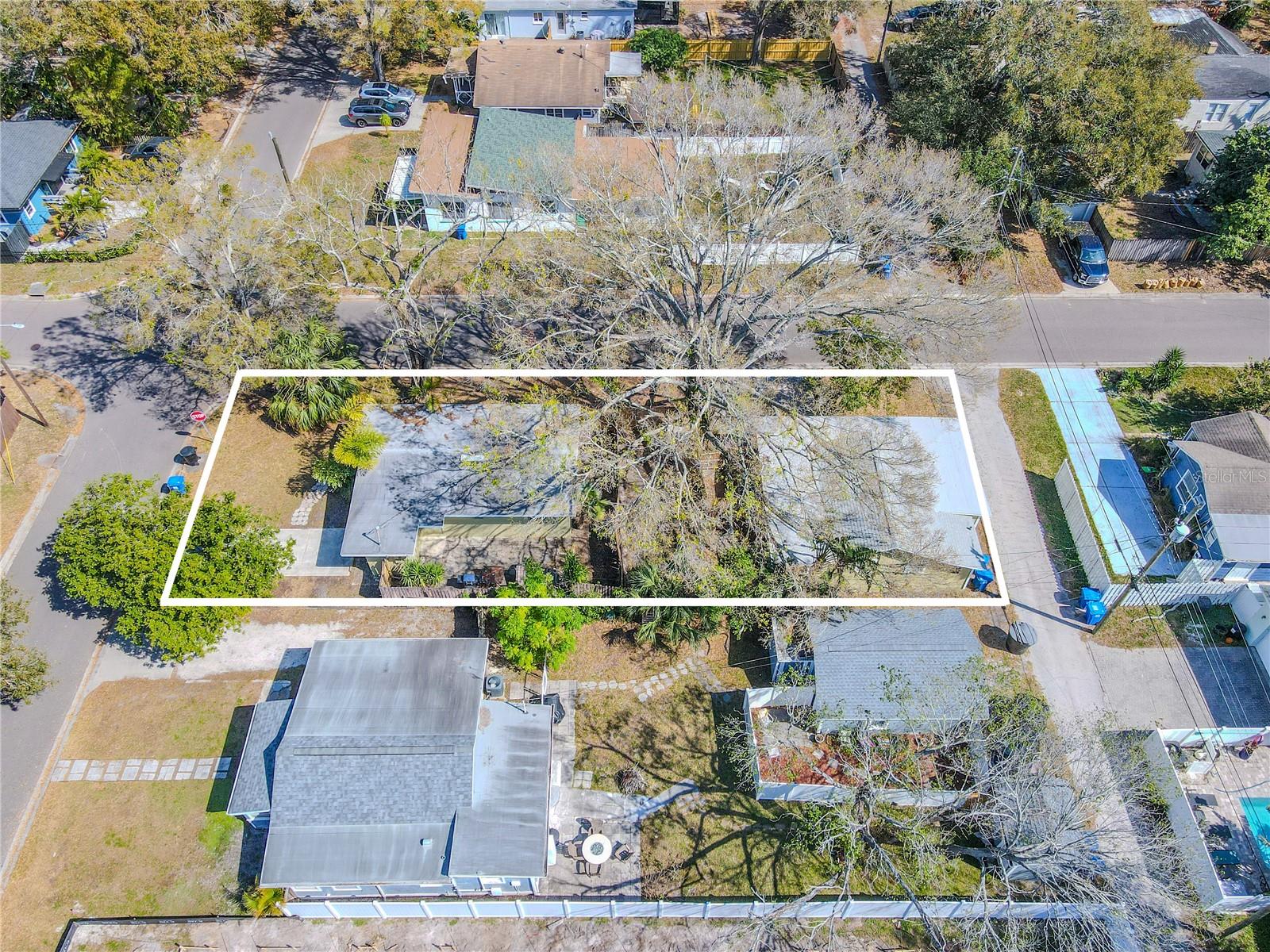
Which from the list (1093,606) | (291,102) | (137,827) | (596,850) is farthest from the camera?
(291,102)

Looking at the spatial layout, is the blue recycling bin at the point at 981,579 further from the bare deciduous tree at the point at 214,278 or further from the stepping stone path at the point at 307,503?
the bare deciduous tree at the point at 214,278

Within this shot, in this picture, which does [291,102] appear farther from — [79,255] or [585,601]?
[585,601]

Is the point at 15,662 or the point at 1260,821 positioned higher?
the point at 15,662

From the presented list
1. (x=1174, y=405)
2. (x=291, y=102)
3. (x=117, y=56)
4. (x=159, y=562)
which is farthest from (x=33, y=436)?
(x=1174, y=405)

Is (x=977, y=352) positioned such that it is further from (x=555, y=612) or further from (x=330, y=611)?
(x=330, y=611)

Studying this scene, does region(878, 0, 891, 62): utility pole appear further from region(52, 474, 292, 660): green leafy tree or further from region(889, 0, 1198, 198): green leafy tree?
region(52, 474, 292, 660): green leafy tree

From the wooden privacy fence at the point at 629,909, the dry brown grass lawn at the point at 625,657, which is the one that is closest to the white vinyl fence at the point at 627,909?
the wooden privacy fence at the point at 629,909
